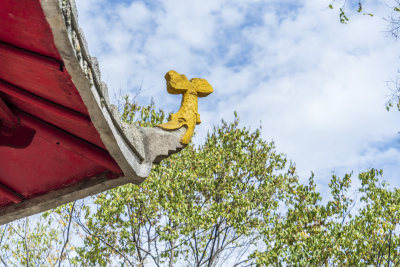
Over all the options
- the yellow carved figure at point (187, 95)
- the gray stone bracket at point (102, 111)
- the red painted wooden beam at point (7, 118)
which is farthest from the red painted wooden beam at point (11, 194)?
the yellow carved figure at point (187, 95)

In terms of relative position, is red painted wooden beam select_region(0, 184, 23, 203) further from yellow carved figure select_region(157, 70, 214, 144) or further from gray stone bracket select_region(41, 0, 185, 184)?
yellow carved figure select_region(157, 70, 214, 144)

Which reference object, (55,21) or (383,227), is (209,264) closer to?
(383,227)

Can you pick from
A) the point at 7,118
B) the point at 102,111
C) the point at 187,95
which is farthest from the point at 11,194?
the point at 187,95

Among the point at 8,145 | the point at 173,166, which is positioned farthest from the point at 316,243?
the point at 8,145

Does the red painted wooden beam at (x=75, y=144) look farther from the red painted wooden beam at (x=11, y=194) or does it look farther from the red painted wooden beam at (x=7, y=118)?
the red painted wooden beam at (x=11, y=194)

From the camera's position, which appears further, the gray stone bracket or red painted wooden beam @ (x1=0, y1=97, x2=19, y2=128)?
red painted wooden beam @ (x1=0, y1=97, x2=19, y2=128)

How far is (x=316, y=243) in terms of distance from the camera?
10672mm

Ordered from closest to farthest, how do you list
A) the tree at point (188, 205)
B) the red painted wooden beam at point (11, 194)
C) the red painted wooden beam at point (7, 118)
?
the red painted wooden beam at point (7, 118) < the red painted wooden beam at point (11, 194) < the tree at point (188, 205)

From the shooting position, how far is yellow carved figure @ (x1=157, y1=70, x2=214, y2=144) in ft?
13.5

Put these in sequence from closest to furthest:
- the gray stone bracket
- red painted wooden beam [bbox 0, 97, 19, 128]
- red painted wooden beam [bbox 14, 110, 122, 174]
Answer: the gray stone bracket, red painted wooden beam [bbox 0, 97, 19, 128], red painted wooden beam [bbox 14, 110, 122, 174]

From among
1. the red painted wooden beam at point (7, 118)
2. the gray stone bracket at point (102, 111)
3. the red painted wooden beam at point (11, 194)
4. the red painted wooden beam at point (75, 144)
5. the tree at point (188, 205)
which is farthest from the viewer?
the tree at point (188, 205)

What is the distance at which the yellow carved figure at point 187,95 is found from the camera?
4.11 m

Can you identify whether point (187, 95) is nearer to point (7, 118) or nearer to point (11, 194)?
point (7, 118)

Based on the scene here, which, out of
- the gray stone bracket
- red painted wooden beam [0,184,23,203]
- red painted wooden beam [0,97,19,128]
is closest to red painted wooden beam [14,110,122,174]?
red painted wooden beam [0,97,19,128]
